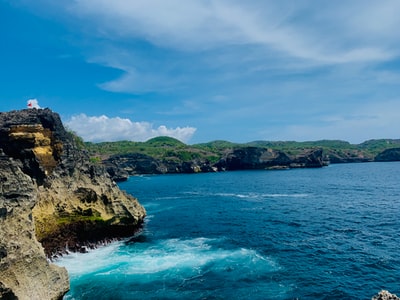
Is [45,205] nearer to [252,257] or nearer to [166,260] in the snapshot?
[166,260]

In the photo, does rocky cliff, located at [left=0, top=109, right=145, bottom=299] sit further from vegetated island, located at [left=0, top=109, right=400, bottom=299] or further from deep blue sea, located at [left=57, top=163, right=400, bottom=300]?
deep blue sea, located at [left=57, top=163, right=400, bottom=300]

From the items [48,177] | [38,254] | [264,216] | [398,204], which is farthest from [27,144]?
[398,204]

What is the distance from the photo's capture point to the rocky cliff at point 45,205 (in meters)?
25.6

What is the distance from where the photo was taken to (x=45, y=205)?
1796 inches

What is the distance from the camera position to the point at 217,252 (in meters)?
45.3

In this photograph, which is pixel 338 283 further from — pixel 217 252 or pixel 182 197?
pixel 182 197

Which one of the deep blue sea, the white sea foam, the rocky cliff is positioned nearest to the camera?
the rocky cliff

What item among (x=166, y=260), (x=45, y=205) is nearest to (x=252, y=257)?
(x=166, y=260)

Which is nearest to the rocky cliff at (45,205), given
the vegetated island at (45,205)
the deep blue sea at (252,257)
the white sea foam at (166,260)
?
the vegetated island at (45,205)

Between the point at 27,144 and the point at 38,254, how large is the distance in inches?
885

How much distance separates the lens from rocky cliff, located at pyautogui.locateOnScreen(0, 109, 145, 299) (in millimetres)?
25550

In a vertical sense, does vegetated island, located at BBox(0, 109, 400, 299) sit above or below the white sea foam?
above

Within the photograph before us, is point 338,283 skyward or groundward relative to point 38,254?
groundward

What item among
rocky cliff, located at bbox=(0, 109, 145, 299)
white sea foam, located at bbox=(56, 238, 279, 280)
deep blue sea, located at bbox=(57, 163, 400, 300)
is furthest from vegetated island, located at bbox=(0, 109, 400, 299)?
white sea foam, located at bbox=(56, 238, 279, 280)
